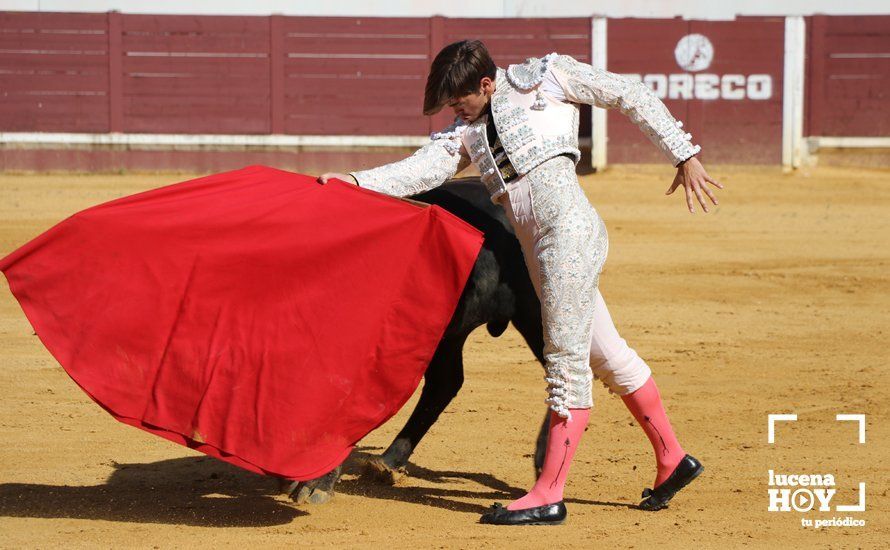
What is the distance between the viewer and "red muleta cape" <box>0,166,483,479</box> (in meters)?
3.21

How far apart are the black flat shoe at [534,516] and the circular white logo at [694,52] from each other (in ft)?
31.1

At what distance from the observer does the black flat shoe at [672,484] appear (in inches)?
132

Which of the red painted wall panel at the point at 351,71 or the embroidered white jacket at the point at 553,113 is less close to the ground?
the red painted wall panel at the point at 351,71

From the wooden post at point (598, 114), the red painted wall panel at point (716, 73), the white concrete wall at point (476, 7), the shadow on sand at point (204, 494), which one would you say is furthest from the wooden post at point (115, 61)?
the shadow on sand at point (204, 494)

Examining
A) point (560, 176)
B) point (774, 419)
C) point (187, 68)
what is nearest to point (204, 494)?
point (560, 176)

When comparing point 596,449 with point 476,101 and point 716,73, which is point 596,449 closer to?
point 476,101

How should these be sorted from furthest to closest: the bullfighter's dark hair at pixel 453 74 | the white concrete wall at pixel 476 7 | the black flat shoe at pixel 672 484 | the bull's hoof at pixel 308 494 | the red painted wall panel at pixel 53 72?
the white concrete wall at pixel 476 7, the red painted wall panel at pixel 53 72, the bull's hoof at pixel 308 494, the black flat shoe at pixel 672 484, the bullfighter's dark hair at pixel 453 74

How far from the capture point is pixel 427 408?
3852 millimetres

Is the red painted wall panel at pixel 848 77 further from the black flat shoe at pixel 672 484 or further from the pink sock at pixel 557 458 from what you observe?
the pink sock at pixel 557 458

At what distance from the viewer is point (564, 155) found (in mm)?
3215

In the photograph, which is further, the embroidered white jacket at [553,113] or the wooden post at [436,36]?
the wooden post at [436,36]

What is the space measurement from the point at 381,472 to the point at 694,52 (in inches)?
361

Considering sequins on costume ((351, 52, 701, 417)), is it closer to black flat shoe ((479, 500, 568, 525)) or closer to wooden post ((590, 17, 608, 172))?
black flat shoe ((479, 500, 568, 525))

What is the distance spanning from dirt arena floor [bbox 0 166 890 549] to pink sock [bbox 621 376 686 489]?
13 centimetres
